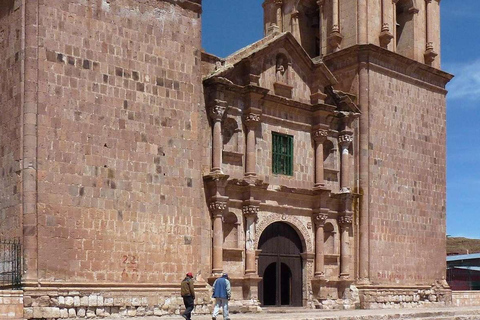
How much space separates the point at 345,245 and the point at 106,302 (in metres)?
9.86

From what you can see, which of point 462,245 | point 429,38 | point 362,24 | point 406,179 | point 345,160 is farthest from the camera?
point 462,245

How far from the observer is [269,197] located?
24.8m

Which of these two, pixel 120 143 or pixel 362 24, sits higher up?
pixel 362 24

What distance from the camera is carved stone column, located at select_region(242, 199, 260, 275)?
23.8m

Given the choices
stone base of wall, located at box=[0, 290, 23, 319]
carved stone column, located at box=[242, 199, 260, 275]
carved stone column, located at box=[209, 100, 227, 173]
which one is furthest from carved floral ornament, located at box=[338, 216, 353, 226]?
stone base of wall, located at box=[0, 290, 23, 319]

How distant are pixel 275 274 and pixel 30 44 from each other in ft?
36.2

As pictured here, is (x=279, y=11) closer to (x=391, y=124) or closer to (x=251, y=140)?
(x=391, y=124)

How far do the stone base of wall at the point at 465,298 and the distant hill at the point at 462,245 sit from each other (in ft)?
105

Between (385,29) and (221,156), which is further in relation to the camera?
(385,29)

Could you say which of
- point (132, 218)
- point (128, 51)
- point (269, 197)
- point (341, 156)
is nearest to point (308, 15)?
point (341, 156)

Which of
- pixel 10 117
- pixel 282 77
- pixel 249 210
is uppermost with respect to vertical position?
pixel 282 77

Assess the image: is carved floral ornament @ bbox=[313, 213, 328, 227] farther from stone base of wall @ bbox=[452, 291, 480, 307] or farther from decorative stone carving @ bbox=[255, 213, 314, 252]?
stone base of wall @ bbox=[452, 291, 480, 307]

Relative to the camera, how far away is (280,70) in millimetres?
25828

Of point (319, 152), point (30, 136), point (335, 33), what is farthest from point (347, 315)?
point (335, 33)
